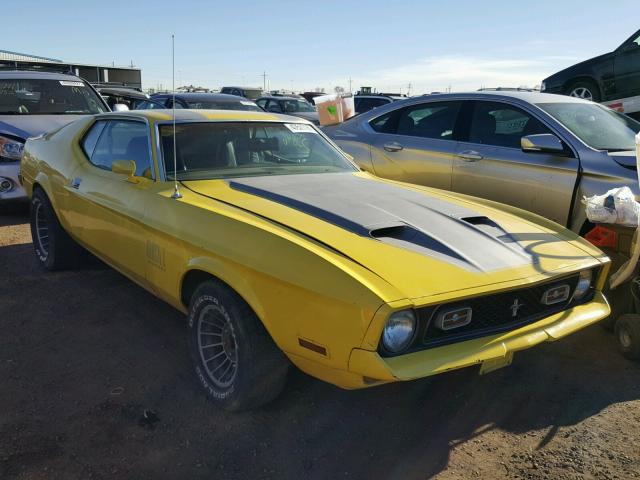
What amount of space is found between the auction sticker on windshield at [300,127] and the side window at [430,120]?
1.59 meters

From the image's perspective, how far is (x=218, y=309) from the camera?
8.93ft

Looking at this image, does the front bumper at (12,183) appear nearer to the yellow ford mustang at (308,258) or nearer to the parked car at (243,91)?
the yellow ford mustang at (308,258)

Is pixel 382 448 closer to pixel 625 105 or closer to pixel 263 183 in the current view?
pixel 263 183

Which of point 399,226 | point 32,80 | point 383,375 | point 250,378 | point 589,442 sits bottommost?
point 589,442

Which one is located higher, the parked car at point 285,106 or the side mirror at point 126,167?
the parked car at point 285,106

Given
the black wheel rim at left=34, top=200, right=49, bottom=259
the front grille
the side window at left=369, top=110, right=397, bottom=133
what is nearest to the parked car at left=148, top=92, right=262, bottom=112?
the side window at left=369, top=110, right=397, bottom=133

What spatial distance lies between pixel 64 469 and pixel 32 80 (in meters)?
6.66

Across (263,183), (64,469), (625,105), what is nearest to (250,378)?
(64,469)

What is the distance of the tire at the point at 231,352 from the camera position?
2.54 metres

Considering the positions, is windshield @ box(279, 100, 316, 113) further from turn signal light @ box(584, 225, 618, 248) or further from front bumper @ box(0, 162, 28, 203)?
turn signal light @ box(584, 225, 618, 248)

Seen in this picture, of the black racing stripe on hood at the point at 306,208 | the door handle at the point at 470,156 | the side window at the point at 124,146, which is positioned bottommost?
the black racing stripe on hood at the point at 306,208

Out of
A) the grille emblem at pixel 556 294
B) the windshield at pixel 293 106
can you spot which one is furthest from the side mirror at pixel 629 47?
the windshield at pixel 293 106

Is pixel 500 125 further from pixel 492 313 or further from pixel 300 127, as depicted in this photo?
pixel 492 313

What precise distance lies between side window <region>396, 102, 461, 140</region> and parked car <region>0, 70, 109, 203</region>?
394 cm
